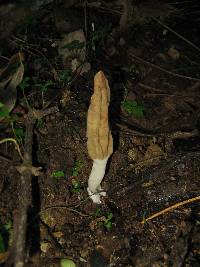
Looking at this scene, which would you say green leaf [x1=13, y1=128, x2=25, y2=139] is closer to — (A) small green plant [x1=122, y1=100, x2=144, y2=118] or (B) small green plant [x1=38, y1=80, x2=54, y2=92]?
(B) small green plant [x1=38, y1=80, x2=54, y2=92]

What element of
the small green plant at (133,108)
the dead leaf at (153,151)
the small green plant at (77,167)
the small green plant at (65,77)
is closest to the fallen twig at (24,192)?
the small green plant at (77,167)

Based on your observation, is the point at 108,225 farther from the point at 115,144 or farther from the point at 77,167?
the point at 115,144

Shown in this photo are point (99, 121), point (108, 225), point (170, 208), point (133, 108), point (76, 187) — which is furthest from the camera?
point (133, 108)

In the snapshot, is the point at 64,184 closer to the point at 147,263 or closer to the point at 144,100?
the point at 147,263

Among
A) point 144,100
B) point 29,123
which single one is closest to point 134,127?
point 144,100

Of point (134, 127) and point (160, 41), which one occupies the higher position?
point (160, 41)

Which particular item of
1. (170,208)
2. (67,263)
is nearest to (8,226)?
(67,263)
